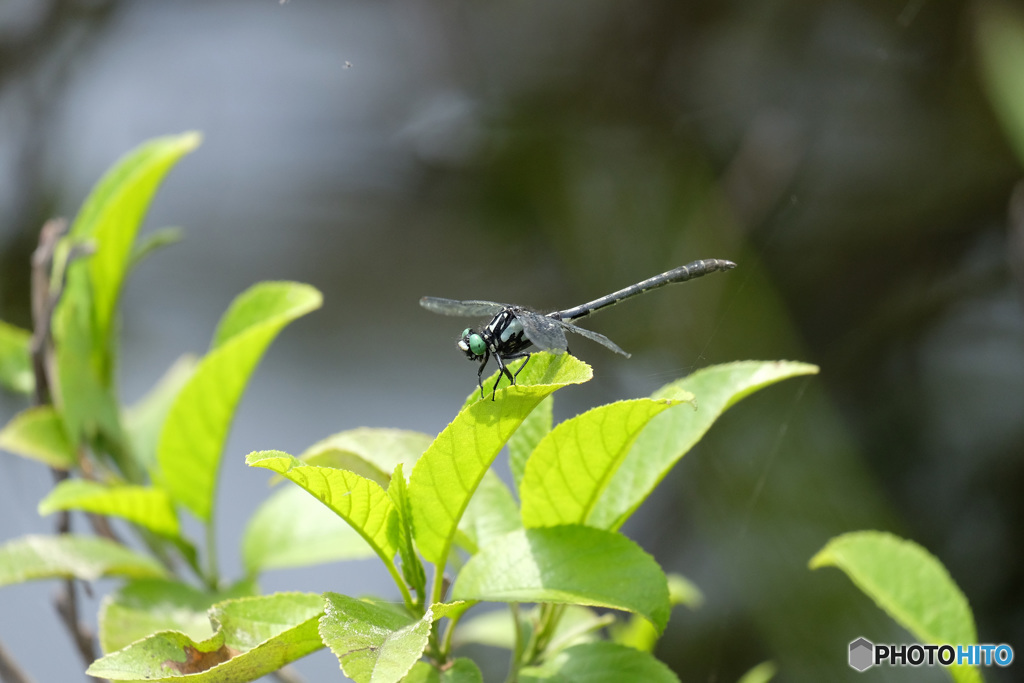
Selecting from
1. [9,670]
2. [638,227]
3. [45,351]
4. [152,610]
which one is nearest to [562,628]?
[152,610]

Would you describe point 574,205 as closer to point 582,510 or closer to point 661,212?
point 661,212

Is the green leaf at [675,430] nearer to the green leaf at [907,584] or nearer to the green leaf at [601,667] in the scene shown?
the green leaf at [601,667]

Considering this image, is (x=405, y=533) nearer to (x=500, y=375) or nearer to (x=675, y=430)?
(x=500, y=375)

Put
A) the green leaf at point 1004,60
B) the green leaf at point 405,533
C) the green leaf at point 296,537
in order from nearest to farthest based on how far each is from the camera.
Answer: the green leaf at point 405,533, the green leaf at point 296,537, the green leaf at point 1004,60

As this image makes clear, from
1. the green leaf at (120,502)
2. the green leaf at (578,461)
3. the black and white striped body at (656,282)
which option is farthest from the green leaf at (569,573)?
the green leaf at (120,502)

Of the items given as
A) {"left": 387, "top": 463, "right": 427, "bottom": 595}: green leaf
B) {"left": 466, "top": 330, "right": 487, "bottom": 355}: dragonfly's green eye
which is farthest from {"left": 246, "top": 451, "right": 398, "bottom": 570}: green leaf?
{"left": 466, "top": 330, "right": 487, "bottom": 355}: dragonfly's green eye

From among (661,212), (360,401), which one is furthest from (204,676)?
(661,212)

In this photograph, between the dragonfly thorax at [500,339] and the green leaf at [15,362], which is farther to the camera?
the green leaf at [15,362]
